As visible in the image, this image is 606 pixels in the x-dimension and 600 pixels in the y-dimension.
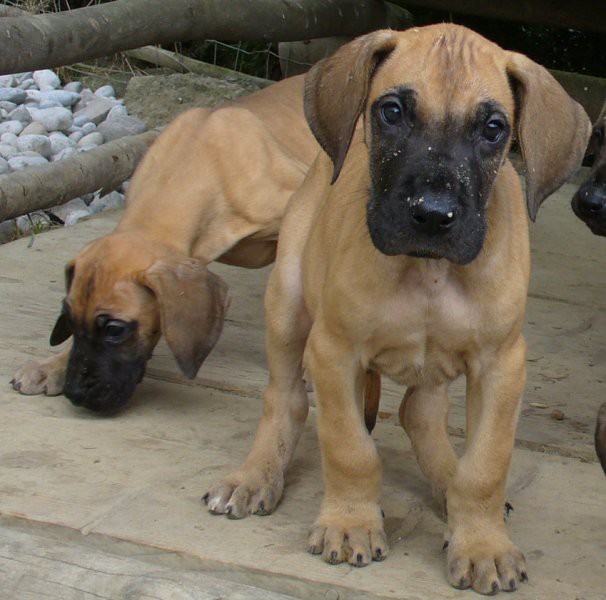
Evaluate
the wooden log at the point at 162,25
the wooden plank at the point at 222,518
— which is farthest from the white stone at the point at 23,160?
the wooden plank at the point at 222,518

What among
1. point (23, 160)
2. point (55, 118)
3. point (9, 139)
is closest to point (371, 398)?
point (23, 160)

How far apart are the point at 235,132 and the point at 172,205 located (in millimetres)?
640

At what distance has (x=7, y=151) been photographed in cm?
916

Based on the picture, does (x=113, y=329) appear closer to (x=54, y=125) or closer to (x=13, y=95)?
(x=54, y=125)

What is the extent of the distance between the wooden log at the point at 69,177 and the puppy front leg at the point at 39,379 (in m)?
2.12

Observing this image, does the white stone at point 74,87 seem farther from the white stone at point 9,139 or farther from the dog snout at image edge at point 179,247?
the dog snout at image edge at point 179,247

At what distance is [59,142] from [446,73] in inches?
243

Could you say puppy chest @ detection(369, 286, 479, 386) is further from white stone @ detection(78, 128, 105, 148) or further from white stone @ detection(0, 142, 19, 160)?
white stone @ detection(78, 128, 105, 148)

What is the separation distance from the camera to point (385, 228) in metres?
3.72

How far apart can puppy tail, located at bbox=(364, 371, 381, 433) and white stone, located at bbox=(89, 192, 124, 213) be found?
13.7ft

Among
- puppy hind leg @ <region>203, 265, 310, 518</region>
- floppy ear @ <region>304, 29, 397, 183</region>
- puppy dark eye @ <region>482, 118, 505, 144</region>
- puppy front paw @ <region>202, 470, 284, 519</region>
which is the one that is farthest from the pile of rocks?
puppy dark eye @ <region>482, 118, 505, 144</region>

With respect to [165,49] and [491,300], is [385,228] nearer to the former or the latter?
[491,300]

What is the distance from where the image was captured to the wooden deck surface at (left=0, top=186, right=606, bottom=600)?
3.89 m

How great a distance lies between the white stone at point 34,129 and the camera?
9.70 meters
